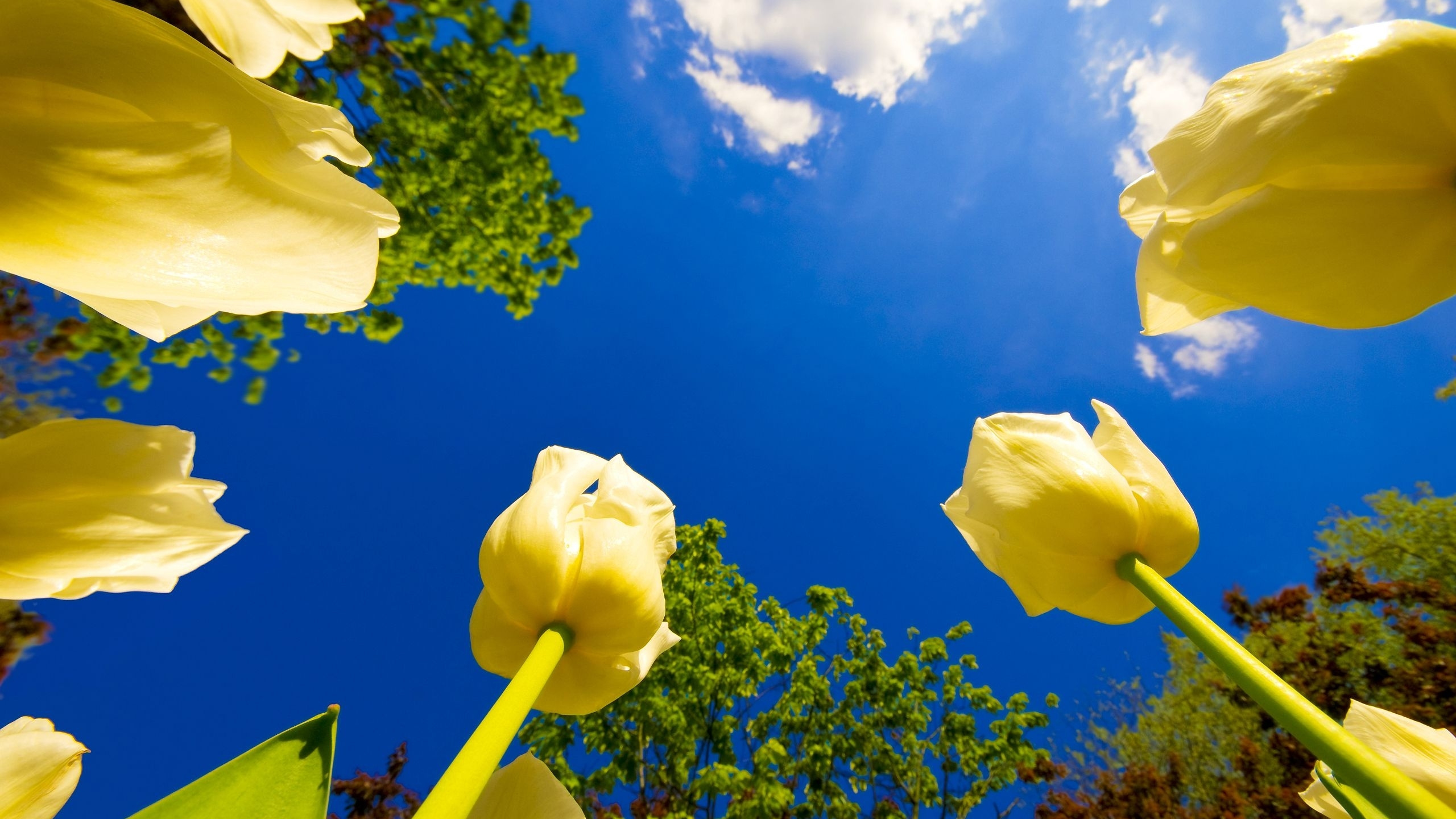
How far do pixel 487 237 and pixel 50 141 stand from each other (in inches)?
294

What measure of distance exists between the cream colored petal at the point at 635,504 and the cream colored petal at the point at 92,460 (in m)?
0.52

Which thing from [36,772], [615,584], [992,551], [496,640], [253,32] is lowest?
[36,772]

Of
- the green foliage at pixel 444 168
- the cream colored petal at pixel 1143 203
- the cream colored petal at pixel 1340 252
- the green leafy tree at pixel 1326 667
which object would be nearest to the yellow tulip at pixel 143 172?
the cream colored petal at pixel 1340 252

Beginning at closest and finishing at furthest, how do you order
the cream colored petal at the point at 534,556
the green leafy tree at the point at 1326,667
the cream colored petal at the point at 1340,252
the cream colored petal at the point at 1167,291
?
the cream colored petal at the point at 1340,252 → the cream colored petal at the point at 1167,291 → the cream colored petal at the point at 534,556 → the green leafy tree at the point at 1326,667

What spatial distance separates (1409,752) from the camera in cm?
57

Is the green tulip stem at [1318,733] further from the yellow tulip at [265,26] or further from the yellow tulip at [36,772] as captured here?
the yellow tulip at [36,772]

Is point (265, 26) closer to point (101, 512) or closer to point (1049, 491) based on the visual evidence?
point (101, 512)

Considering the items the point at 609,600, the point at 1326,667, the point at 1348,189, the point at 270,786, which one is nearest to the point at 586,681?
the point at 609,600

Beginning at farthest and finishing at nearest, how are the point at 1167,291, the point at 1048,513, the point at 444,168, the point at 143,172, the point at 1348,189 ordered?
1. the point at 444,168
2. the point at 1048,513
3. the point at 1167,291
4. the point at 1348,189
5. the point at 143,172

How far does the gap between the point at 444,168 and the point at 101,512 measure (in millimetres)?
7168

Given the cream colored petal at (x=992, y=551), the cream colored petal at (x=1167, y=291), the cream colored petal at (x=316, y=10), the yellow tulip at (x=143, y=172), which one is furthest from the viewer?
the cream colored petal at (x=992, y=551)

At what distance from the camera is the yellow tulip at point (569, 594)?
0.79m

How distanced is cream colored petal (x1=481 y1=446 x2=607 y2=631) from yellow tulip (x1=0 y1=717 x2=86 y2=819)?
0.39 m

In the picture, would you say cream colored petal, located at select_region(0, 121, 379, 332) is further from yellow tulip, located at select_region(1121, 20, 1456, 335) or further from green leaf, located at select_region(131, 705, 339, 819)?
yellow tulip, located at select_region(1121, 20, 1456, 335)
